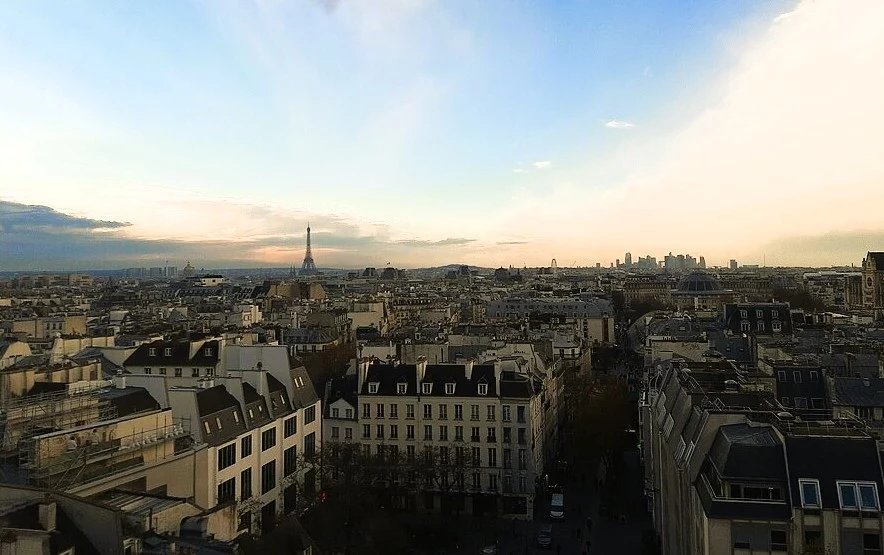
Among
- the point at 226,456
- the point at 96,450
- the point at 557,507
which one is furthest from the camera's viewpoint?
the point at 557,507

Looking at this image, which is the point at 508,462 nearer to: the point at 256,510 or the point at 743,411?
the point at 256,510

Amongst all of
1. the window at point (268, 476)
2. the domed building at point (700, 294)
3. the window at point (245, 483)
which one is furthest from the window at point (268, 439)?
the domed building at point (700, 294)

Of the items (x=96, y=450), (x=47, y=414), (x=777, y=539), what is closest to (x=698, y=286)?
(x=777, y=539)

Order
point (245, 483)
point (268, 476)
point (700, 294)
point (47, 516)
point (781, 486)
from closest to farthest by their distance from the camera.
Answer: point (47, 516) → point (781, 486) → point (245, 483) → point (268, 476) → point (700, 294)

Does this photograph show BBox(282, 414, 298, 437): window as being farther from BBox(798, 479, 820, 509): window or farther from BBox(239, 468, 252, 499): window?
BBox(798, 479, 820, 509): window

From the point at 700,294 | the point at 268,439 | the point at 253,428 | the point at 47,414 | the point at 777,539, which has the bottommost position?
the point at 268,439

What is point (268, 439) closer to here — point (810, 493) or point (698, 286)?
point (810, 493)

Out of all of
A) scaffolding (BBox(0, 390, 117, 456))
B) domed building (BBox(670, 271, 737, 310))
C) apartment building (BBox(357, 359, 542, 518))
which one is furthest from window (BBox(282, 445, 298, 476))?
domed building (BBox(670, 271, 737, 310))
